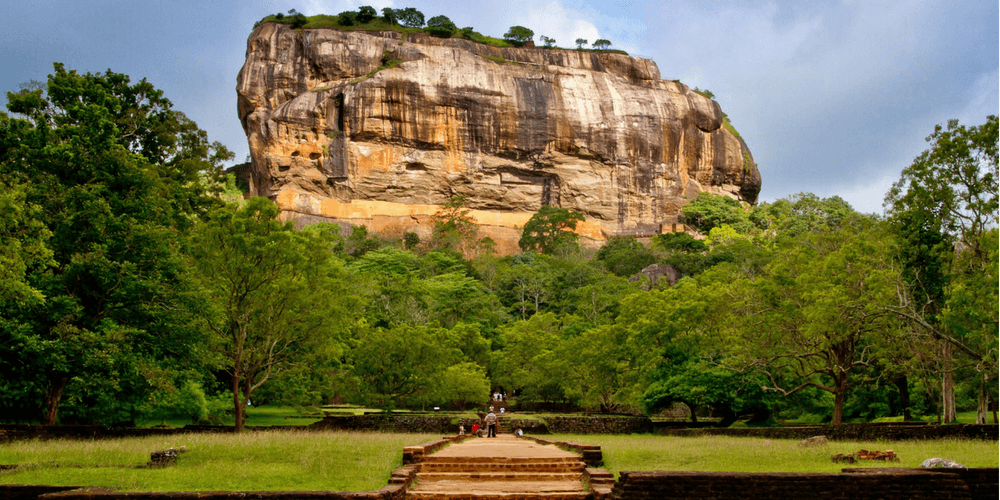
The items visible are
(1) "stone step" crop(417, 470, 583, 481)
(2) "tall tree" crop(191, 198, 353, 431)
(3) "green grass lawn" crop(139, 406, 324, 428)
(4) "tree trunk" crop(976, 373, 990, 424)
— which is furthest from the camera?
(3) "green grass lawn" crop(139, 406, 324, 428)

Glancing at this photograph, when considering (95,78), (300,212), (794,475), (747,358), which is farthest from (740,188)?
(794,475)

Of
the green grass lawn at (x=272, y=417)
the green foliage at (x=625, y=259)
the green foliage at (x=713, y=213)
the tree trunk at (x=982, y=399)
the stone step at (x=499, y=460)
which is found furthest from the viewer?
the green foliage at (x=713, y=213)

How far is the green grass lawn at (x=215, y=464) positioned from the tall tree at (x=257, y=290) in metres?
6.78

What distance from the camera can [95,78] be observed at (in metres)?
21.6

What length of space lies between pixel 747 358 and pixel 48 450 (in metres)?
19.1

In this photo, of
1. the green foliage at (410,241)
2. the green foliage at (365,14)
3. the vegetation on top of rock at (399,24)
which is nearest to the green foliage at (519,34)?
the vegetation on top of rock at (399,24)

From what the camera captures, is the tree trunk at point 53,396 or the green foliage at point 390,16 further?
the green foliage at point 390,16

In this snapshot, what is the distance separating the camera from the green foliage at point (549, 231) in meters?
69.1

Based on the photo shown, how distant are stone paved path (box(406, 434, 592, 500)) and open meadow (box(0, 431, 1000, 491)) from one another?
616 millimetres

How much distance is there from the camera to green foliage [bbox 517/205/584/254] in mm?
69125

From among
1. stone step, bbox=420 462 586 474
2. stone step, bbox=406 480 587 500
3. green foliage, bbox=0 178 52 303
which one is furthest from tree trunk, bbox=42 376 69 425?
stone step, bbox=406 480 587 500

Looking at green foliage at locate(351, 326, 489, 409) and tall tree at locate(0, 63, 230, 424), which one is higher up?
tall tree at locate(0, 63, 230, 424)

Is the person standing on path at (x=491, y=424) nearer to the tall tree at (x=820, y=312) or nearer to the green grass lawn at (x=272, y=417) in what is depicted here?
the green grass lawn at (x=272, y=417)

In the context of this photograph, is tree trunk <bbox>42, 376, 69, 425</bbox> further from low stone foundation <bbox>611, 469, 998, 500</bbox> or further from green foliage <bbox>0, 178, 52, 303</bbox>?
low stone foundation <bbox>611, 469, 998, 500</bbox>
